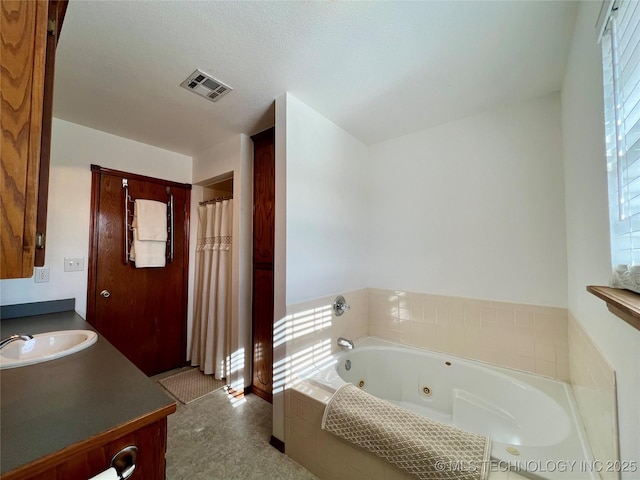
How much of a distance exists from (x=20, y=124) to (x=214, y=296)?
7.16 ft

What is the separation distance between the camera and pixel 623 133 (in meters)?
0.73

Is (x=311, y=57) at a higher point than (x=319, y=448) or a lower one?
higher

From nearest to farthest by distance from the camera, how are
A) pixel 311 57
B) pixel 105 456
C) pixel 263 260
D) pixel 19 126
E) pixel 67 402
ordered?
pixel 19 126
pixel 105 456
pixel 67 402
pixel 311 57
pixel 263 260

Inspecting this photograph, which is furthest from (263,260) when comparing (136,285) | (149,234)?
(136,285)

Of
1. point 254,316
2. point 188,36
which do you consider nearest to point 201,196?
point 254,316

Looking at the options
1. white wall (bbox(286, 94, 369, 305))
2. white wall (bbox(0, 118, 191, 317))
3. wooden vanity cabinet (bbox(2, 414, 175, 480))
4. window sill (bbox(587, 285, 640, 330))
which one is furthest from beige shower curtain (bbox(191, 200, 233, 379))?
window sill (bbox(587, 285, 640, 330))

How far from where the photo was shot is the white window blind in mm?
664

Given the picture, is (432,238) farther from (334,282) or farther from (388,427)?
(388,427)

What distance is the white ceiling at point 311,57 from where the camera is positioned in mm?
1101

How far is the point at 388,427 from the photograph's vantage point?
112 centimetres

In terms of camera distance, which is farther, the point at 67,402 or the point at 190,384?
the point at 190,384

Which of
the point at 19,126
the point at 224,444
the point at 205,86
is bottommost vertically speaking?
the point at 224,444

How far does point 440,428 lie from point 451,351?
1.00 m

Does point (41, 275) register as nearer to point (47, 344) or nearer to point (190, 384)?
point (47, 344)
